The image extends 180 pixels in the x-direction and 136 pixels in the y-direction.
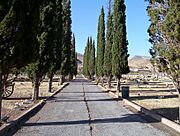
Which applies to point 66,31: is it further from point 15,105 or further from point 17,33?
point 17,33

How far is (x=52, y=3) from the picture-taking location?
2873cm

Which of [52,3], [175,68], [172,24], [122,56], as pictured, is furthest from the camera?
[122,56]

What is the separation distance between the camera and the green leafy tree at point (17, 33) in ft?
44.1

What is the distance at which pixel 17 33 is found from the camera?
14.0 meters

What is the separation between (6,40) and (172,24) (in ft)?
20.3

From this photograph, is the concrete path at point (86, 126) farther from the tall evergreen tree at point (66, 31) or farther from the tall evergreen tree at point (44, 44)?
the tall evergreen tree at point (66, 31)

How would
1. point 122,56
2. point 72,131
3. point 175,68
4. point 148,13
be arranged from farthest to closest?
point 122,56, point 148,13, point 175,68, point 72,131

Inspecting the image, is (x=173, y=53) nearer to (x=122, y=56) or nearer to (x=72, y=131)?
(x=72, y=131)

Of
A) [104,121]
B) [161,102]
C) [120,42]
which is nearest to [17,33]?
[104,121]

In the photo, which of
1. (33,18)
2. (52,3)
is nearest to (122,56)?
(52,3)

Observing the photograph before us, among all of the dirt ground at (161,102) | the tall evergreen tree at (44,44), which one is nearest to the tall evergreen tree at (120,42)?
the dirt ground at (161,102)

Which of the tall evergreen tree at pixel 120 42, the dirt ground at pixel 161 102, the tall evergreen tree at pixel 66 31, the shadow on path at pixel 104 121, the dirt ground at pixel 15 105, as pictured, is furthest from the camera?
the tall evergreen tree at pixel 66 31

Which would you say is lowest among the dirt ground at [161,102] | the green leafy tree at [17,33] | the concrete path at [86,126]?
the concrete path at [86,126]

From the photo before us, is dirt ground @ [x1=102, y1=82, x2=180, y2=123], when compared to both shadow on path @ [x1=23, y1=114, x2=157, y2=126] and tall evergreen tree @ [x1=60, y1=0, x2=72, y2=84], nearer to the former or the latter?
shadow on path @ [x1=23, y1=114, x2=157, y2=126]
